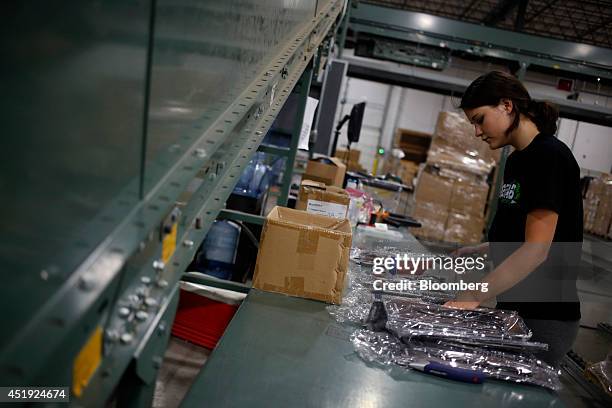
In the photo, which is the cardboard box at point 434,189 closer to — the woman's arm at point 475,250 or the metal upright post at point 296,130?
the metal upright post at point 296,130

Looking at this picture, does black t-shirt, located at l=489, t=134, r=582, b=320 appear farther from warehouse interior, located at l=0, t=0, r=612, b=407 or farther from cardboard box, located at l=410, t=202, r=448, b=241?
cardboard box, located at l=410, t=202, r=448, b=241

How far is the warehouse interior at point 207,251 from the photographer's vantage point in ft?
1.37

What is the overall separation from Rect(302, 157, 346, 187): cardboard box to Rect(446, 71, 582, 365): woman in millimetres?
1898

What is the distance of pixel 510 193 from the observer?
4.69 ft

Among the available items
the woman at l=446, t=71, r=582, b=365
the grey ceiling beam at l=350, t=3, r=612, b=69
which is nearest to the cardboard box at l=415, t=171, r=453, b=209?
the grey ceiling beam at l=350, t=3, r=612, b=69

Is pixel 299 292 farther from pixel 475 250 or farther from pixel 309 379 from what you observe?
pixel 475 250

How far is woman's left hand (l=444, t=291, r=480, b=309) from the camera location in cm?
145

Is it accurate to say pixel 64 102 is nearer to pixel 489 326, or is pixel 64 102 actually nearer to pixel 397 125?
pixel 489 326

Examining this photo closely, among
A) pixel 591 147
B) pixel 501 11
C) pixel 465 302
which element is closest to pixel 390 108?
pixel 501 11

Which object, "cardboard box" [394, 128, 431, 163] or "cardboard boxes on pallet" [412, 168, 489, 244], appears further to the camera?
"cardboard box" [394, 128, 431, 163]

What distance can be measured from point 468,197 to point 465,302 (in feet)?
16.0

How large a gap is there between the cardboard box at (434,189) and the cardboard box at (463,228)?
0.23 m

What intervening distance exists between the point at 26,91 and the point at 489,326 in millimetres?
1341

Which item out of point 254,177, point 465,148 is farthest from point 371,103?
point 254,177
